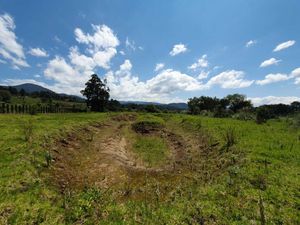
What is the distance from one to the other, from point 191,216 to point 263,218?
6.97 ft

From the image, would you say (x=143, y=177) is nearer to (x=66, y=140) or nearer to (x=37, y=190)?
(x=37, y=190)

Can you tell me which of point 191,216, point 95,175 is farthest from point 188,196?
point 95,175

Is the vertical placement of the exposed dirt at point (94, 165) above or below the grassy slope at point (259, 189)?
below

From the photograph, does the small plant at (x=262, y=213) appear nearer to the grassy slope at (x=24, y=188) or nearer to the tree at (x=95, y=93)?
the grassy slope at (x=24, y=188)

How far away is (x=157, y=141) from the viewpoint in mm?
19453

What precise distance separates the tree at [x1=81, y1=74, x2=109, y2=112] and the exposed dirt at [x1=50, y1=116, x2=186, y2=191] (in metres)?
42.8

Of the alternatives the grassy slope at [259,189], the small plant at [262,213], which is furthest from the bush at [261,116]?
the small plant at [262,213]

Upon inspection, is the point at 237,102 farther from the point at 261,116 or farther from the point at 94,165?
the point at 94,165

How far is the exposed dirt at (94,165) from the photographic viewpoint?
9.35 meters

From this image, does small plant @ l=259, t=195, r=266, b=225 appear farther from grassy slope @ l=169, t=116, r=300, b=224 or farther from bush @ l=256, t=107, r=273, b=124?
bush @ l=256, t=107, r=273, b=124

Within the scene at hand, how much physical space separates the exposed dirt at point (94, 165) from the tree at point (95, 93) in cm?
4279

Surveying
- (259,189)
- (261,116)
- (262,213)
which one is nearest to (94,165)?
(259,189)

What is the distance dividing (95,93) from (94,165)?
49.3 m

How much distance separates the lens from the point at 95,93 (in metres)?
58.5
